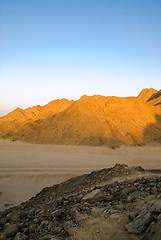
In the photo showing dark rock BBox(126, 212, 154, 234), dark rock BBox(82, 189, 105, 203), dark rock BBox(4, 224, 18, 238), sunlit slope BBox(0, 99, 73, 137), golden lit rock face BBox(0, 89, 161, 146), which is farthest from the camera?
sunlit slope BBox(0, 99, 73, 137)

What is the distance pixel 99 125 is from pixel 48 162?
1267 cm

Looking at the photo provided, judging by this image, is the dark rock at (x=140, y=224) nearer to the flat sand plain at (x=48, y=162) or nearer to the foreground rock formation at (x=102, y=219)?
the foreground rock formation at (x=102, y=219)

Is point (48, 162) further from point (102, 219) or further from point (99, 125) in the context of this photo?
point (102, 219)

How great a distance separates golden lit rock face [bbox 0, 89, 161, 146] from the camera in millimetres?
27656

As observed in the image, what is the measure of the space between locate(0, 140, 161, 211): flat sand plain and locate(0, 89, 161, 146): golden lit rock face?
2.27 metres

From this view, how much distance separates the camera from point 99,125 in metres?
29.6

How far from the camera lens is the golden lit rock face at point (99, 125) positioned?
2766 centimetres

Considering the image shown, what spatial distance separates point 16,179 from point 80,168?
569 cm

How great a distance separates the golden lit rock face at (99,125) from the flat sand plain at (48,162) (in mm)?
2274

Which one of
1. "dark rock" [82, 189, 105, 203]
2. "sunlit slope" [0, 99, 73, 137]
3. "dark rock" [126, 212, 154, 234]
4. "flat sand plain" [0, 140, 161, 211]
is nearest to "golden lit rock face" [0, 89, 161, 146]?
"flat sand plain" [0, 140, 161, 211]

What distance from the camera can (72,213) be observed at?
13.3 feet

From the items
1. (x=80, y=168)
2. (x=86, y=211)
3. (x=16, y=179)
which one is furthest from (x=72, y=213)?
(x=80, y=168)

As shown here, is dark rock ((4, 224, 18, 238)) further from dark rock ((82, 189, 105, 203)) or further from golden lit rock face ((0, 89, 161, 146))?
golden lit rock face ((0, 89, 161, 146))

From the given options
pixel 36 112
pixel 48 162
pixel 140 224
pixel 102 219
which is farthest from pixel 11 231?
pixel 36 112
